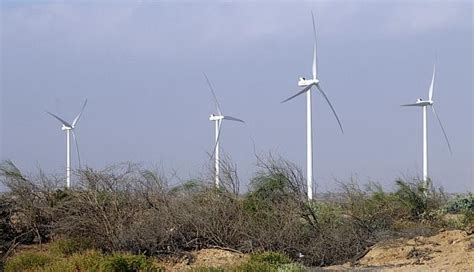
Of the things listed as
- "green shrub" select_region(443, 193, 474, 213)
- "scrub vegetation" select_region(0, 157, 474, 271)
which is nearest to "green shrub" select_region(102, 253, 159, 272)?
"scrub vegetation" select_region(0, 157, 474, 271)

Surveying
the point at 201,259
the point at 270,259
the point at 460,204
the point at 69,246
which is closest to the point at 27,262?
the point at 69,246

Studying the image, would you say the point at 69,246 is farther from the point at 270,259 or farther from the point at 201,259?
the point at 270,259

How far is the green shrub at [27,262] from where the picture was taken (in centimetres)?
1881

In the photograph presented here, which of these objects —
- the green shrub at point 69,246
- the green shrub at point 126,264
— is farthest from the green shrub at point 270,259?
the green shrub at point 69,246

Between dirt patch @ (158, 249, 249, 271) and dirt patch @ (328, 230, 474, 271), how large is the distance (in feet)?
9.21

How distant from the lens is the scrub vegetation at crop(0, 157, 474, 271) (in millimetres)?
21031

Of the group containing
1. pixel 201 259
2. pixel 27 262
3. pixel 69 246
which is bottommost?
pixel 201 259

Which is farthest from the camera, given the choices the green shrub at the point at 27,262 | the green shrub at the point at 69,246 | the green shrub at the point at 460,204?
the green shrub at the point at 460,204

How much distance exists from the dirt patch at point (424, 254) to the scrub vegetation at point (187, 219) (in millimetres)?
514

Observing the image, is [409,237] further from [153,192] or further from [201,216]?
[153,192]

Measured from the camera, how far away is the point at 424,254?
20.0 meters

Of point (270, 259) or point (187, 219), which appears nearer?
point (270, 259)

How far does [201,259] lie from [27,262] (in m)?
4.50

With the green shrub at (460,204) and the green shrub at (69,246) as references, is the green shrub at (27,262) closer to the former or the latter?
the green shrub at (69,246)
